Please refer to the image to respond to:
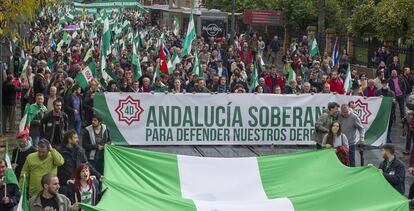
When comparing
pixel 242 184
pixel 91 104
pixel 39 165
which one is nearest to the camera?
pixel 242 184

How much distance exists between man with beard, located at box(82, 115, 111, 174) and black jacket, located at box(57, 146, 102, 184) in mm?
1114

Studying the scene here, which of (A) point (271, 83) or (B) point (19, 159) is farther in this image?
(A) point (271, 83)

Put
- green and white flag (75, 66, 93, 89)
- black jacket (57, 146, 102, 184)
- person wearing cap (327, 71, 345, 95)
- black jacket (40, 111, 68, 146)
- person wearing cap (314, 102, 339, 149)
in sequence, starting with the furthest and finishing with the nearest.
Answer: person wearing cap (327, 71, 345, 95) → green and white flag (75, 66, 93, 89) → person wearing cap (314, 102, 339, 149) → black jacket (40, 111, 68, 146) → black jacket (57, 146, 102, 184)

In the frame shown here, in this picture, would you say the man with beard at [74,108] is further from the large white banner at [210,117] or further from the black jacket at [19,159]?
the black jacket at [19,159]

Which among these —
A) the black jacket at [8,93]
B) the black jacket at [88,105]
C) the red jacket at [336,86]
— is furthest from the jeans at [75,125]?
the red jacket at [336,86]

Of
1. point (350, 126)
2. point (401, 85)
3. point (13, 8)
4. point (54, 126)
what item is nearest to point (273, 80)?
point (401, 85)

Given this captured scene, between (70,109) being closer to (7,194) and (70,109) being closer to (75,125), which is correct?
(75,125)

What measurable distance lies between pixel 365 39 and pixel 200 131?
2306 centimetres

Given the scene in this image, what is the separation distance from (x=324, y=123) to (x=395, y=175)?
3.46m

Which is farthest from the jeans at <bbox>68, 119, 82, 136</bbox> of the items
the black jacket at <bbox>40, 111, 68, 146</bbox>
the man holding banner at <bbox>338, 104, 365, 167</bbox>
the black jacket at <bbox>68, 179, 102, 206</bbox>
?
the black jacket at <bbox>68, 179, 102, 206</bbox>

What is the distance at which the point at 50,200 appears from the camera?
9.31 metres

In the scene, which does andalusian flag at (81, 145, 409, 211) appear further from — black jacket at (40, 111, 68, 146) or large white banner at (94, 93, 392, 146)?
large white banner at (94, 93, 392, 146)

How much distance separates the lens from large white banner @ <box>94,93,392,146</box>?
18.0 metres

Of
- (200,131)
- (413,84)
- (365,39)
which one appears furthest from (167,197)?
(365,39)
